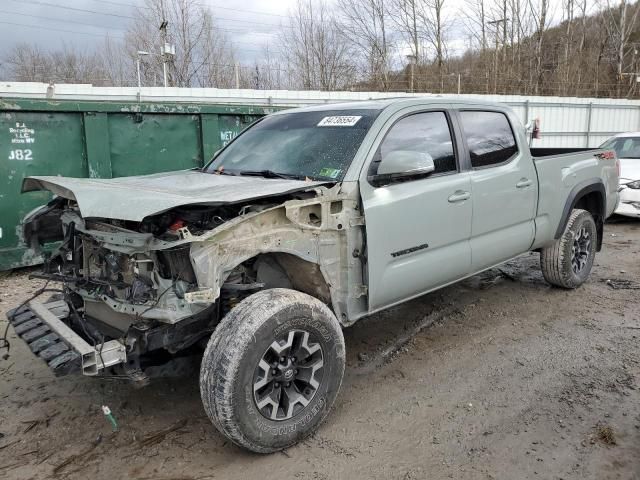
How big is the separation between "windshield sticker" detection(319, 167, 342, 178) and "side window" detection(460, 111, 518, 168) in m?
1.30

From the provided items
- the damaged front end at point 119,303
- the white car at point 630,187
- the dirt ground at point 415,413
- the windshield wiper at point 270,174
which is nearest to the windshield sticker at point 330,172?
the windshield wiper at point 270,174

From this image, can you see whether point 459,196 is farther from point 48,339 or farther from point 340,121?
point 48,339

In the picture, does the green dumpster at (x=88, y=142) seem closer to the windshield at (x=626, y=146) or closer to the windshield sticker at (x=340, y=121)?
the windshield sticker at (x=340, y=121)

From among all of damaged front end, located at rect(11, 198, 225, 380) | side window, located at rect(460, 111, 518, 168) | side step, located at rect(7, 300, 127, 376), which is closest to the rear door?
side window, located at rect(460, 111, 518, 168)

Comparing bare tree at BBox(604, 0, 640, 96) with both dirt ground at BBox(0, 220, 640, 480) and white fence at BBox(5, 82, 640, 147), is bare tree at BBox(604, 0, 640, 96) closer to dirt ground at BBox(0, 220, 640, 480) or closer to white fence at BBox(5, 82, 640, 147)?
white fence at BBox(5, 82, 640, 147)

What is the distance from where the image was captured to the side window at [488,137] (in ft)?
13.9

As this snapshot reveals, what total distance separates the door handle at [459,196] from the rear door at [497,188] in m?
0.10

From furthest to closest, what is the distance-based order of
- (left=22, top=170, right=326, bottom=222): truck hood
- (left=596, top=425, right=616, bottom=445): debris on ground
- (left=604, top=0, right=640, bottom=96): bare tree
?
(left=604, top=0, right=640, bottom=96): bare tree → (left=596, top=425, right=616, bottom=445): debris on ground → (left=22, top=170, right=326, bottom=222): truck hood

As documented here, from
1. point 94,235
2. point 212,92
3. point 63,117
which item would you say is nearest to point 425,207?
point 94,235

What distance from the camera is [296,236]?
3059mm

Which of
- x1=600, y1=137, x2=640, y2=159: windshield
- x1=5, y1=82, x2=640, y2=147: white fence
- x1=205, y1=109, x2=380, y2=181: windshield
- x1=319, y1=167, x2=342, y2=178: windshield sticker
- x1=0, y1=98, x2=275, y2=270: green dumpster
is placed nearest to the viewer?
x1=319, y1=167, x2=342, y2=178: windshield sticker

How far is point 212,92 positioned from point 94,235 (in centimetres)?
970

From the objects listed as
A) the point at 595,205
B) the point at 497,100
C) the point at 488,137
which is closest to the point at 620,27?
the point at 497,100

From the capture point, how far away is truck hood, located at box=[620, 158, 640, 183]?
29.9ft
